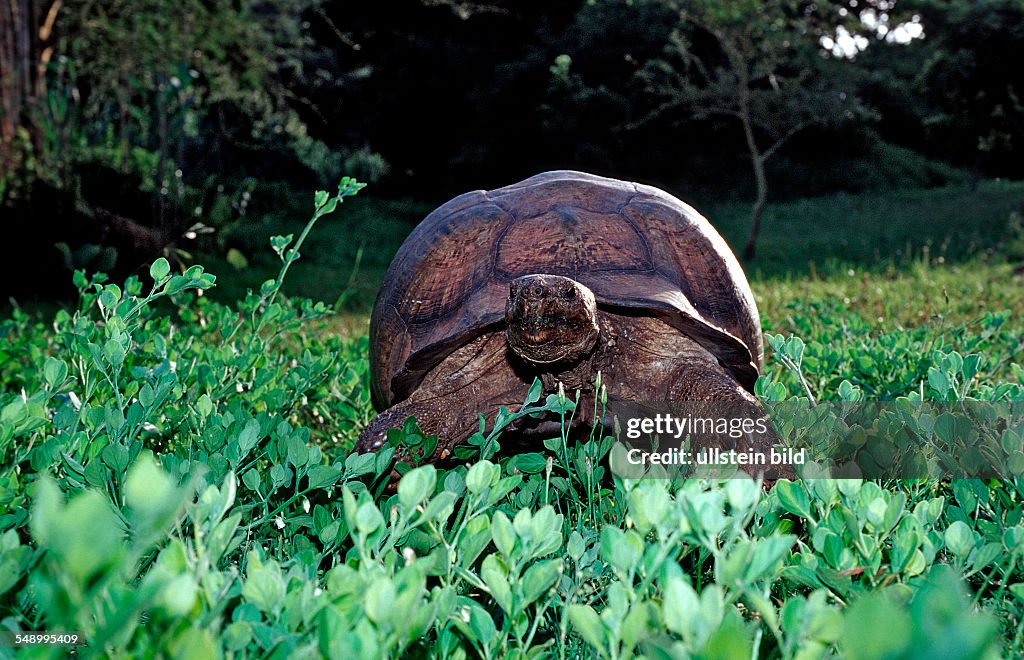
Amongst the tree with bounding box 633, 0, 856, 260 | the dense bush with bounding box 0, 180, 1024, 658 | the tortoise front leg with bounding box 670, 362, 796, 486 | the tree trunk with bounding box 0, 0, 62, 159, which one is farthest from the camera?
the tree with bounding box 633, 0, 856, 260

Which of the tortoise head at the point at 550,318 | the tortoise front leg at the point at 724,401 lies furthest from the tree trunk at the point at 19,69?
the tortoise front leg at the point at 724,401

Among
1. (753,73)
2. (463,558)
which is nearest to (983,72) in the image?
(753,73)

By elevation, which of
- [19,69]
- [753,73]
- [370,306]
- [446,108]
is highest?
[19,69]

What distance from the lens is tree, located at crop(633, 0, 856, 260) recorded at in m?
11.8

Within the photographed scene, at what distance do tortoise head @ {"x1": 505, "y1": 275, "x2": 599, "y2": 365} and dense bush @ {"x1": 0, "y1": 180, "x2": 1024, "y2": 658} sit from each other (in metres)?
0.35

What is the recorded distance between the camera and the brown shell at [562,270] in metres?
2.28

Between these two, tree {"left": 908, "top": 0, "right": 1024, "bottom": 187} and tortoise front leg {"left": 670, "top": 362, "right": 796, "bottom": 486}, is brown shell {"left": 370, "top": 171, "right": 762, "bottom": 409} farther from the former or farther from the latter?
tree {"left": 908, "top": 0, "right": 1024, "bottom": 187}

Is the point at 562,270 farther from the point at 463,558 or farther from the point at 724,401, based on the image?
the point at 463,558

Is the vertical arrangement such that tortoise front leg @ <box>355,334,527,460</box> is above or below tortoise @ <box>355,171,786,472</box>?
below

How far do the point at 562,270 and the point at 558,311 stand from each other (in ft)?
1.26

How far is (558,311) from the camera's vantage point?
1989 mm

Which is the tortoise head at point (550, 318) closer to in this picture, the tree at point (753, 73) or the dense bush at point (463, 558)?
the dense bush at point (463, 558)

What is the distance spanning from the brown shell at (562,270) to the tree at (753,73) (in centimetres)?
900

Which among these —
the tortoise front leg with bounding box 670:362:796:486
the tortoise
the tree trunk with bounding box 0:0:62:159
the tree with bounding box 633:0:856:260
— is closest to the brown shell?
the tortoise
